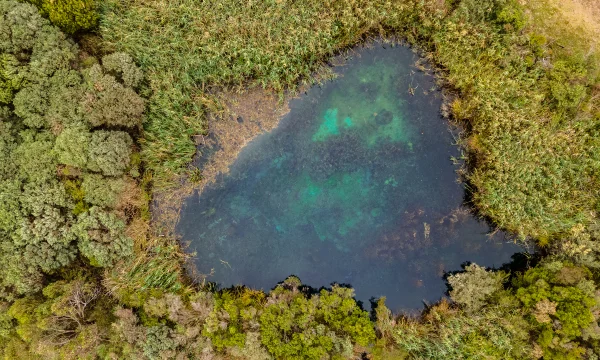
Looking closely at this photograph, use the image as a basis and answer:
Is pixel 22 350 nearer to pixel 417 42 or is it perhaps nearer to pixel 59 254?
pixel 59 254

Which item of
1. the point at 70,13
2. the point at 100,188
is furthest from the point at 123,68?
the point at 100,188

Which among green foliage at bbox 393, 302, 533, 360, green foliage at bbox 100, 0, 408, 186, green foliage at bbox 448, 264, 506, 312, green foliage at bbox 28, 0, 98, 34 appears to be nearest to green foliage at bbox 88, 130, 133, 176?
green foliage at bbox 100, 0, 408, 186

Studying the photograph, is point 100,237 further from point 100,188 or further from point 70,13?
point 70,13

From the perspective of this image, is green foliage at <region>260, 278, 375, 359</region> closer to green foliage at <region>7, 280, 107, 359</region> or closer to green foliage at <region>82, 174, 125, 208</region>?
green foliage at <region>7, 280, 107, 359</region>

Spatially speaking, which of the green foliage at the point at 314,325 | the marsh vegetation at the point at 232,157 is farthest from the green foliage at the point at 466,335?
the green foliage at the point at 314,325

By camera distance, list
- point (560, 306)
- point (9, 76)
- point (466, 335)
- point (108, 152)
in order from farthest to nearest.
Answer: point (466, 335), point (108, 152), point (9, 76), point (560, 306)

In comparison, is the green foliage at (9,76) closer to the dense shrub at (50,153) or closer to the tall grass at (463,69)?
the dense shrub at (50,153)
